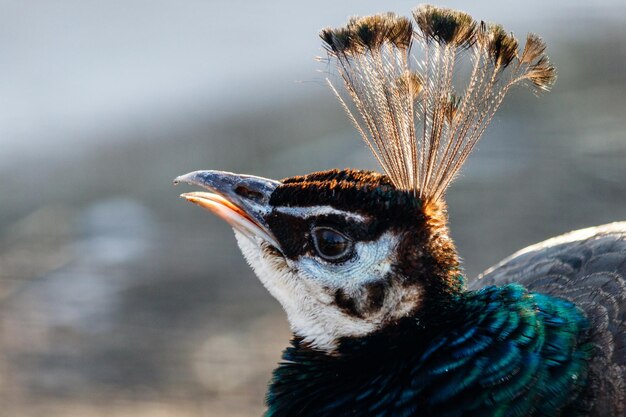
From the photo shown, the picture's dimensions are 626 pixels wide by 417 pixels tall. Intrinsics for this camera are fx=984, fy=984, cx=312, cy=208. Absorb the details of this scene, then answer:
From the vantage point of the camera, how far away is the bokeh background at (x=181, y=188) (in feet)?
Answer: 15.0

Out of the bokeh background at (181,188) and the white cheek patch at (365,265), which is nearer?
the white cheek patch at (365,265)

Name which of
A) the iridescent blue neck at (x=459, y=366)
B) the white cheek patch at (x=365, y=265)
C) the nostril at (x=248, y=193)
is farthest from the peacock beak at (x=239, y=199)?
the iridescent blue neck at (x=459, y=366)

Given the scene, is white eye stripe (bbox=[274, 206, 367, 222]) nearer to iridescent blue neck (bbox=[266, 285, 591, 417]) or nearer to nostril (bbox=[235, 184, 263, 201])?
nostril (bbox=[235, 184, 263, 201])

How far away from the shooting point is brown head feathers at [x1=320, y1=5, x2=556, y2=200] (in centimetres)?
210

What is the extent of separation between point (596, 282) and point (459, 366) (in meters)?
0.53

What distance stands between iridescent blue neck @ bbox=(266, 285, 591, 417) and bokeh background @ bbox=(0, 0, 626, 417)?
2175 mm

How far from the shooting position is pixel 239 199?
2090mm

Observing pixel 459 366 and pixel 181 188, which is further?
pixel 181 188

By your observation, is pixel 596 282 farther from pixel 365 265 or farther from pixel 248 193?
pixel 248 193

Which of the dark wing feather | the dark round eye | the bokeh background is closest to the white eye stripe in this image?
the dark round eye

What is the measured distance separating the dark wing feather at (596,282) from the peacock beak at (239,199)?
708mm

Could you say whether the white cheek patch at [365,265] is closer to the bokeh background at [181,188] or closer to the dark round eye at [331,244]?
the dark round eye at [331,244]

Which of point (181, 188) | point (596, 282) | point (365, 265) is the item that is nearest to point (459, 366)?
point (365, 265)

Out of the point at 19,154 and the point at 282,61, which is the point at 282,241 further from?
the point at 282,61
